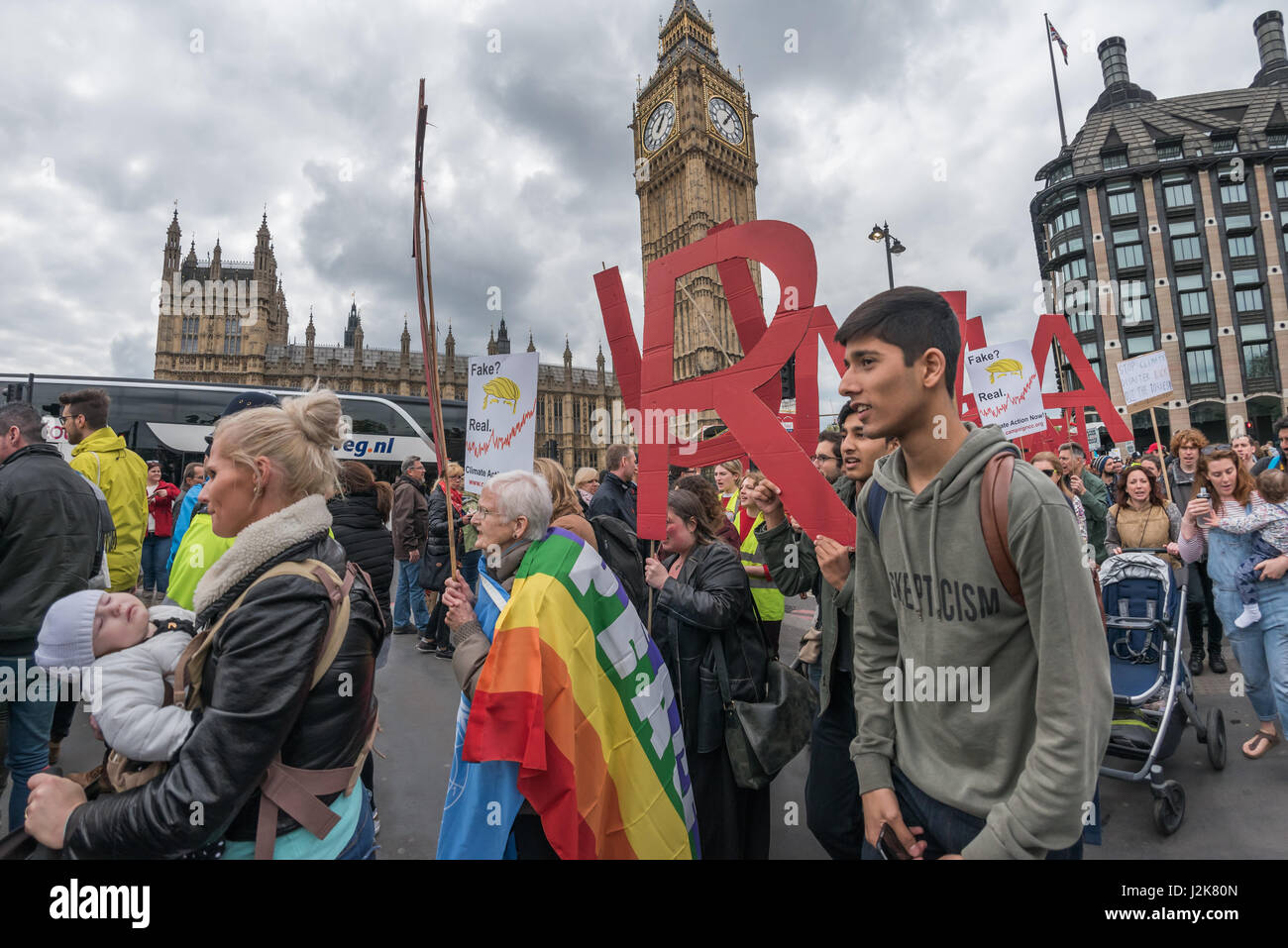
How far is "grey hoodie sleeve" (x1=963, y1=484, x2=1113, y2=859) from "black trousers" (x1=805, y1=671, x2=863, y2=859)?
1221 mm

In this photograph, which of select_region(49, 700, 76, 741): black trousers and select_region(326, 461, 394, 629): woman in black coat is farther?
select_region(326, 461, 394, 629): woman in black coat

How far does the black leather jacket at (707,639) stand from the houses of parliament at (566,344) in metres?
41.7

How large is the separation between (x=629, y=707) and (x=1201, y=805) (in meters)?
3.45

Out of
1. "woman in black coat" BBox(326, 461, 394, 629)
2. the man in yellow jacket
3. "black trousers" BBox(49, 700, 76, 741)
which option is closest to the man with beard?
"woman in black coat" BBox(326, 461, 394, 629)

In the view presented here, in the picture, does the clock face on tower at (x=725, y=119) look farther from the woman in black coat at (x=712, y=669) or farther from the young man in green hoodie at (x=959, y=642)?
the young man in green hoodie at (x=959, y=642)

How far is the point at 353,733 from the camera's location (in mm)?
1461

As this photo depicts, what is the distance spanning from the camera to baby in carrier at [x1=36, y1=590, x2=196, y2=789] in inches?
48.9

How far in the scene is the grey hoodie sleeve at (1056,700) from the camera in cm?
107

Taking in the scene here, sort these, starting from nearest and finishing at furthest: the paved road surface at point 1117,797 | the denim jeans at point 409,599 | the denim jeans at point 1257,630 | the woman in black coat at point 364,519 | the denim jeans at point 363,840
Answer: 1. the denim jeans at point 363,840
2. the paved road surface at point 1117,797
3. the denim jeans at point 1257,630
4. the woman in black coat at point 364,519
5. the denim jeans at point 409,599

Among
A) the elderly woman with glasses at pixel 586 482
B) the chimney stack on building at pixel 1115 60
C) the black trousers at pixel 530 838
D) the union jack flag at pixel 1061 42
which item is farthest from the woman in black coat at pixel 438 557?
the chimney stack on building at pixel 1115 60

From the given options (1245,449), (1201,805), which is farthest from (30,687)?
(1245,449)

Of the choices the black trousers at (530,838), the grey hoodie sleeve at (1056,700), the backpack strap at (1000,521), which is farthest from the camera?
the black trousers at (530,838)

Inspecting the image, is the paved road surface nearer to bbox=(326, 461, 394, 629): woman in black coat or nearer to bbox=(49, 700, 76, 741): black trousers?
bbox=(49, 700, 76, 741): black trousers

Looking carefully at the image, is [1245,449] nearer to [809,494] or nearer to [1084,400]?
[1084,400]
